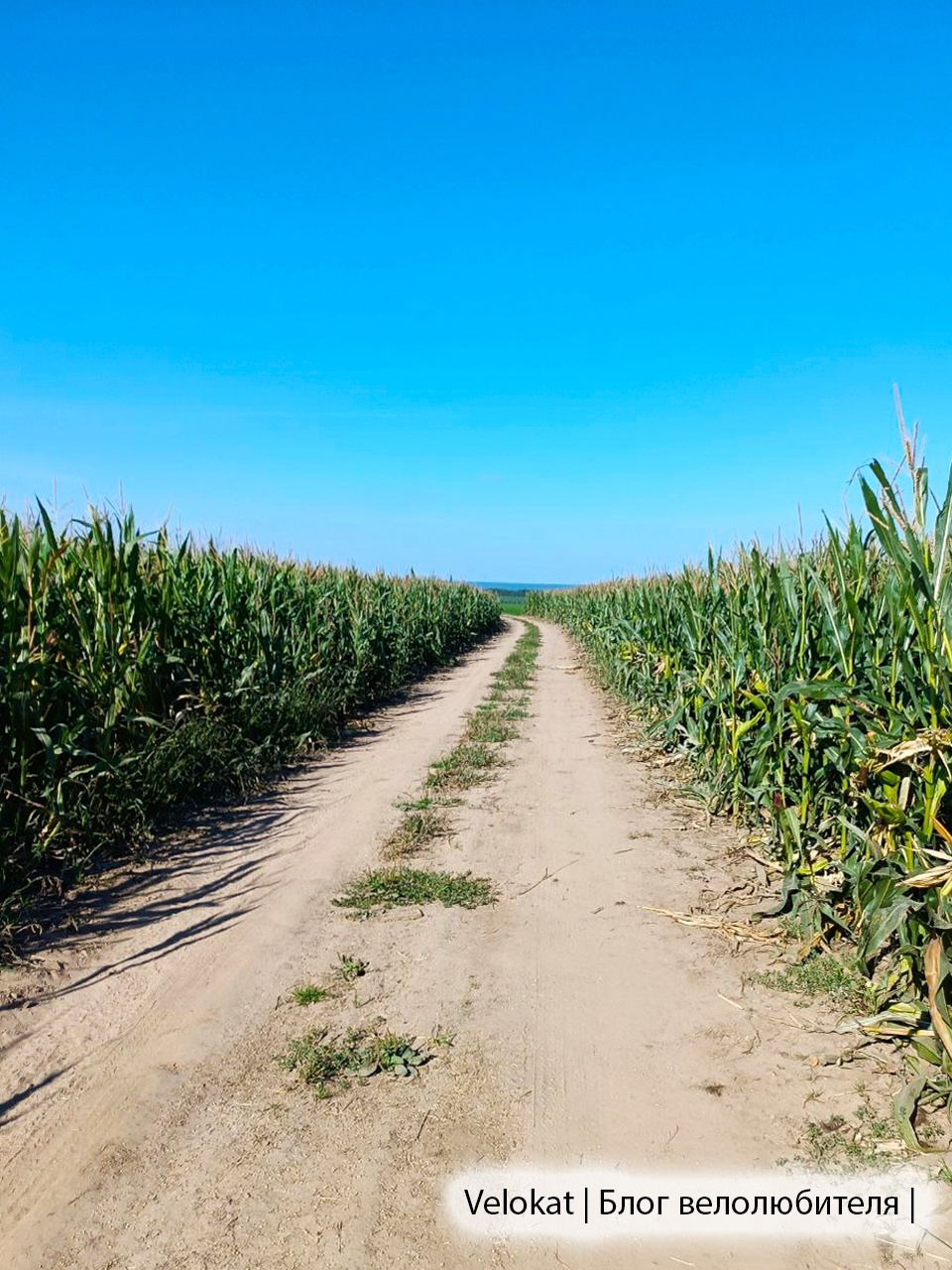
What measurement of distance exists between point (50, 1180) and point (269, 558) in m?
9.10

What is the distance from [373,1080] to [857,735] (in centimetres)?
262

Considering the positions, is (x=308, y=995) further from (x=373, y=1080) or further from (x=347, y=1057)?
(x=373, y=1080)

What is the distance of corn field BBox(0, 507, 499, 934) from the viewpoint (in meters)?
4.87

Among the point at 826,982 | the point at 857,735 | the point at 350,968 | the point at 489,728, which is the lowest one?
the point at 826,982

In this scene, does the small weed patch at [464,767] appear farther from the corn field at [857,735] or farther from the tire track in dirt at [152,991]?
the corn field at [857,735]

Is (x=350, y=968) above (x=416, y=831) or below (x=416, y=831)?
below

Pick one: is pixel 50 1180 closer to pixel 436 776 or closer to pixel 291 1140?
pixel 291 1140

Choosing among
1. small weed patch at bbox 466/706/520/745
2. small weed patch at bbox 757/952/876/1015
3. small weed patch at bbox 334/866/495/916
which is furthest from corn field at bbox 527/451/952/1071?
small weed patch at bbox 466/706/520/745

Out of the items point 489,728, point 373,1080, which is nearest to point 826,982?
point 373,1080

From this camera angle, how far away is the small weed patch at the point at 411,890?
15.7ft

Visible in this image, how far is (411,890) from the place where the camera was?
4969mm

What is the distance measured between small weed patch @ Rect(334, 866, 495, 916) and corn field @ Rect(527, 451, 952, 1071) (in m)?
1.86

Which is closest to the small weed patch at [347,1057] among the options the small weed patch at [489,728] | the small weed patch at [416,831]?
the small weed patch at [416,831]

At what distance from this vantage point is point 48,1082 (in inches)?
121
